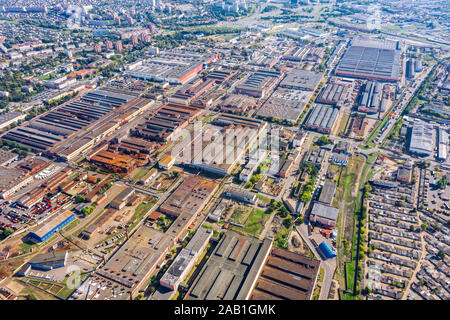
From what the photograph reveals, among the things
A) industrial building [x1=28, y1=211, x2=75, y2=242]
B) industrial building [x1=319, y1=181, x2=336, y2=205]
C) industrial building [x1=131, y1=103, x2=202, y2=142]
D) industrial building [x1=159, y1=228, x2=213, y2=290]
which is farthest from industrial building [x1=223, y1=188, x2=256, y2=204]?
industrial building [x1=28, y1=211, x2=75, y2=242]

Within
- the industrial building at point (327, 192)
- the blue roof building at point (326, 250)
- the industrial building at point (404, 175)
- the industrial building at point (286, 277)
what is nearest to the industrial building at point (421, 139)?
the industrial building at point (404, 175)

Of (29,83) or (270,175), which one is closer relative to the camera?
(270,175)

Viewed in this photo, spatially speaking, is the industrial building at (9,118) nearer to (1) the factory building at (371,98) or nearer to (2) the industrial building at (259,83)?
(2) the industrial building at (259,83)

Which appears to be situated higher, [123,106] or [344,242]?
[123,106]

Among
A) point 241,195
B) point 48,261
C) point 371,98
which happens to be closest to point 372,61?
point 371,98

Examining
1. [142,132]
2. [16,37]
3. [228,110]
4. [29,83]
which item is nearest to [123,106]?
[142,132]

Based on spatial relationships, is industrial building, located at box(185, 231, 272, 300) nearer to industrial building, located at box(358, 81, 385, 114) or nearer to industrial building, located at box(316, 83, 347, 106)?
industrial building, located at box(316, 83, 347, 106)

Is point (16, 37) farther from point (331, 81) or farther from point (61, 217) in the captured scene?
point (331, 81)
